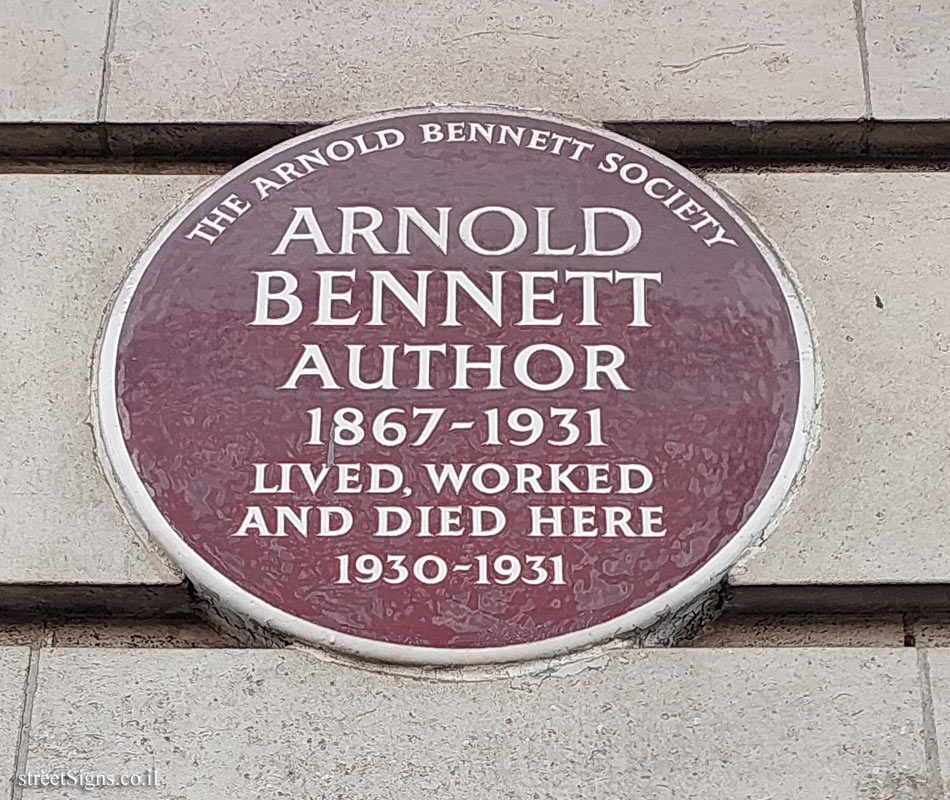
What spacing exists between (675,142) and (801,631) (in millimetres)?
1000

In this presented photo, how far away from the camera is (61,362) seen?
3.24m

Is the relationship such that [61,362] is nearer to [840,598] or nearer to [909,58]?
[840,598]

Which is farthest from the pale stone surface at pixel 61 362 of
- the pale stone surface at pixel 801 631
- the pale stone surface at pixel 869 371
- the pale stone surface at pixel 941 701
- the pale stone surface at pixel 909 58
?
the pale stone surface at pixel 909 58

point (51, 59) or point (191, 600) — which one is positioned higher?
point (51, 59)

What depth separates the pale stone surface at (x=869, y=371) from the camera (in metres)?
3.03

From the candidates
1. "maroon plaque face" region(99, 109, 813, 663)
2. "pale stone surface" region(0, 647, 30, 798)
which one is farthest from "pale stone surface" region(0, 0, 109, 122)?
"pale stone surface" region(0, 647, 30, 798)

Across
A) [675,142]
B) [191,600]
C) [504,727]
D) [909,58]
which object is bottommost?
[504,727]

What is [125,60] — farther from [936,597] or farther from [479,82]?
[936,597]

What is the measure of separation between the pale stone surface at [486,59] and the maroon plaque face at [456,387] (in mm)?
114

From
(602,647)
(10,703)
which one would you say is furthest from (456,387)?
(10,703)

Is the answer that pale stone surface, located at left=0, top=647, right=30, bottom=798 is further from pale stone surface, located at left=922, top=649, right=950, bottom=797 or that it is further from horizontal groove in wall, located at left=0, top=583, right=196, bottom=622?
pale stone surface, located at left=922, top=649, right=950, bottom=797

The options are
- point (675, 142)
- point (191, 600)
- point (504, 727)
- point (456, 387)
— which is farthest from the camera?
point (675, 142)

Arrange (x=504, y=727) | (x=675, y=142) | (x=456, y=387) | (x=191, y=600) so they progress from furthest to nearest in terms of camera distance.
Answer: (x=675, y=142), (x=456, y=387), (x=191, y=600), (x=504, y=727)

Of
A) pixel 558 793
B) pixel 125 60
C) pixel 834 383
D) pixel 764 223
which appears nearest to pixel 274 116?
pixel 125 60
